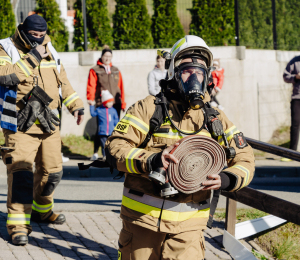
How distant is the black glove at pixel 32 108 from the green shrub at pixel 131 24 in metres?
7.24

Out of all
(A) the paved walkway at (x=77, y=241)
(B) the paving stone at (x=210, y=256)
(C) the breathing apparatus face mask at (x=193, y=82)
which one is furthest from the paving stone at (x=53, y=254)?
(C) the breathing apparatus face mask at (x=193, y=82)

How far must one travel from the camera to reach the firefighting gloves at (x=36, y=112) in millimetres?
4254

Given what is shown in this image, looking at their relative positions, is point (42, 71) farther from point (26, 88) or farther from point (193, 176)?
point (193, 176)

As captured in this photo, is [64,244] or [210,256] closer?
[210,256]

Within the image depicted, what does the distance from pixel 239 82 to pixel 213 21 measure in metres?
2.08

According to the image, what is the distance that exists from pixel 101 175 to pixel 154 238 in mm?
5157

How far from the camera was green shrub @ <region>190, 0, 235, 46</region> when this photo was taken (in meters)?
12.0

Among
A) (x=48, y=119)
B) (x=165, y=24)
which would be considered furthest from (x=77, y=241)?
(x=165, y=24)

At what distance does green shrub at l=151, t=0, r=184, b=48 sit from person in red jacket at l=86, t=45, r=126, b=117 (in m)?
3.46

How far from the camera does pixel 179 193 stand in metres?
2.67

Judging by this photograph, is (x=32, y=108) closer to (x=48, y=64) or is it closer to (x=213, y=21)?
(x=48, y=64)

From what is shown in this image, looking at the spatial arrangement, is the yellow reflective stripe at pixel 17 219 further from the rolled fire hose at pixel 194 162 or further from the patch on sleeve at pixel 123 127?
the rolled fire hose at pixel 194 162

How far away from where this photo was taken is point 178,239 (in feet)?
8.80

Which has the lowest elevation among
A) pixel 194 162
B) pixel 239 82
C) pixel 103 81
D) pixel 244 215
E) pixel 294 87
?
pixel 244 215
